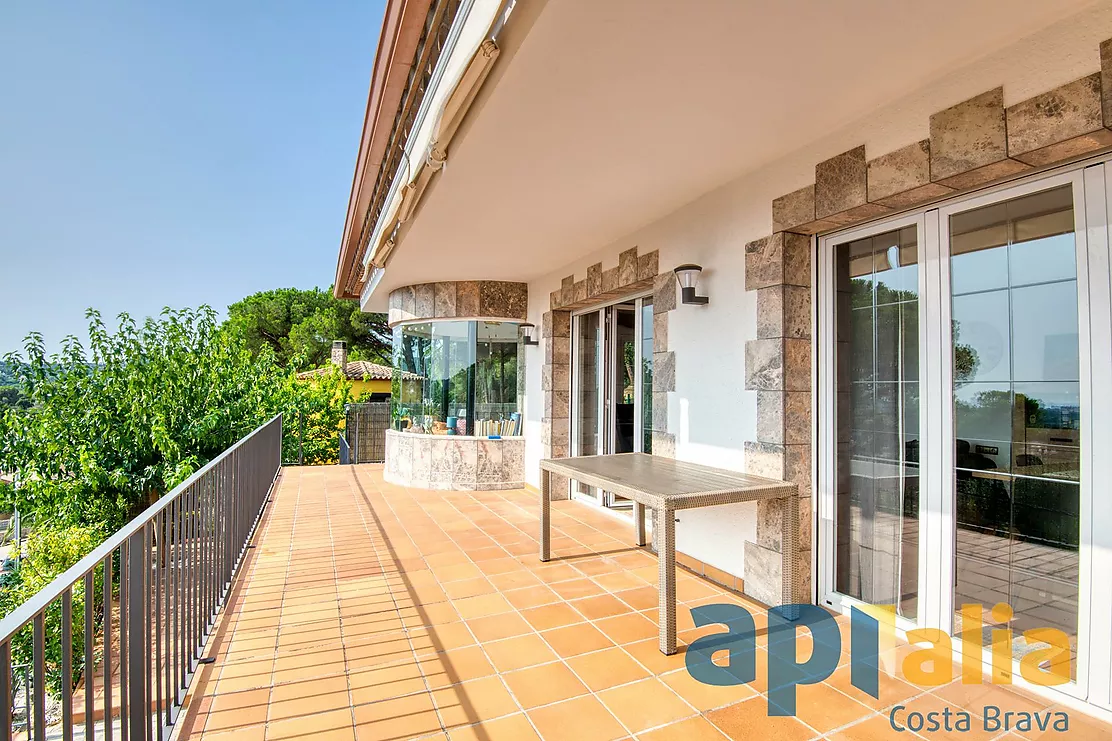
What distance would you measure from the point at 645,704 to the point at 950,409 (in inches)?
70.3

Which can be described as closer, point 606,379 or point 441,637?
point 441,637

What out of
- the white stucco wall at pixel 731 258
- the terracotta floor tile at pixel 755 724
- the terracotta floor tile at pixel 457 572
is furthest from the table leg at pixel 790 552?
the terracotta floor tile at pixel 457 572

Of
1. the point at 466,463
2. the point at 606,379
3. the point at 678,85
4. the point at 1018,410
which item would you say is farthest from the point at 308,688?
the point at 466,463

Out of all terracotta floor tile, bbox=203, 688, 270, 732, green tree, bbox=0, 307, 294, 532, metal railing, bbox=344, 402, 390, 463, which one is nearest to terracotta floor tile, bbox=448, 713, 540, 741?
terracotta floor tile, bbox=203, 688, 270, 732

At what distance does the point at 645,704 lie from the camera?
2.18 meters

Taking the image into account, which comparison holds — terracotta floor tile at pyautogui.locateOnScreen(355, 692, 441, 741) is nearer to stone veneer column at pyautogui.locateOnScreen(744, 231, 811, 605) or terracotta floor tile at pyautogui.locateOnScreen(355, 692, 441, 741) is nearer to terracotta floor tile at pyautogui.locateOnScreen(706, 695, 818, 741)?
terracotta floor tile at pyautogui.locateOnScreen(706, 695, 818, 741)

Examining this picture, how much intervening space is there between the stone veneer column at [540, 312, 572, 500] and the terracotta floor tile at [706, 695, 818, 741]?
13.1 ft

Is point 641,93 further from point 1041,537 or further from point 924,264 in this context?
point 1041,537

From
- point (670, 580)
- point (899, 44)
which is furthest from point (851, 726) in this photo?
Result: point (899, 44)

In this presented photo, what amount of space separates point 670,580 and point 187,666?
205 cm

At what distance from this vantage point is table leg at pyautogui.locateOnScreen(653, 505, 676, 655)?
8.47ft

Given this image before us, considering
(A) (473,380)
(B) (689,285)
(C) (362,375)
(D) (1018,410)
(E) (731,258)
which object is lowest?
(D) (1018,410)

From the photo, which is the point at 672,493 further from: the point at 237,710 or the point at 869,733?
the point at 237,710

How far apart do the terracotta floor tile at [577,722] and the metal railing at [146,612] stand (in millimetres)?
1237
